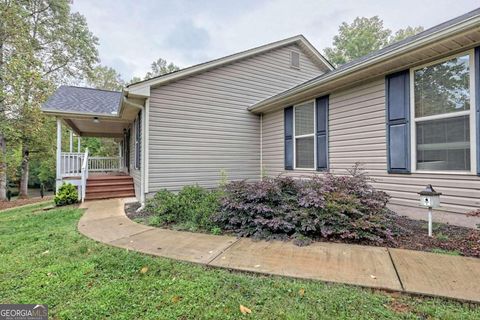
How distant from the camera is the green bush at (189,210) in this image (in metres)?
4.42

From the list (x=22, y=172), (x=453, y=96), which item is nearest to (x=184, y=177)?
(x=453, y=96)

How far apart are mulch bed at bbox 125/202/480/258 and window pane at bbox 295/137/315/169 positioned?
277 cm

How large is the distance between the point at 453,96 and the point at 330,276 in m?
3.65

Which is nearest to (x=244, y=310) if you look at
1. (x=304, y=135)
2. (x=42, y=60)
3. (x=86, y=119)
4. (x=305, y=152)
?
(x=305, y=152)

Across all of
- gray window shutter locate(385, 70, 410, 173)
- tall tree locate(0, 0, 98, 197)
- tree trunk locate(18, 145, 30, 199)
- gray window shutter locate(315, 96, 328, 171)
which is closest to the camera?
gray window shutter locate(385, 70, 410, 173)

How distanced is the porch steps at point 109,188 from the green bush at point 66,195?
0.39 m

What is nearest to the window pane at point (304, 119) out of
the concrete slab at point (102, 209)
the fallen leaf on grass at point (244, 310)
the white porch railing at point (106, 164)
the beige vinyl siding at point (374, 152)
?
the beige vinyl siding at point (374, 152)

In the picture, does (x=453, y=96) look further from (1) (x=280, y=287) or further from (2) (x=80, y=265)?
(2) (x=80, y=265)

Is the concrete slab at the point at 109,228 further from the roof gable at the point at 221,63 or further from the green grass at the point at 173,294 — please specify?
the roof gable at the point at 221,63

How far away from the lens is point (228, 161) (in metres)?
7.81

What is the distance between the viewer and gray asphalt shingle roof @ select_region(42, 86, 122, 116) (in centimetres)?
792

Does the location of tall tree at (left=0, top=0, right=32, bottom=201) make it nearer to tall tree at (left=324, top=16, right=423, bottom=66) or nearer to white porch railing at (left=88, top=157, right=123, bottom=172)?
white porch railing at (left=88, top=157, right=123, bottom=172)

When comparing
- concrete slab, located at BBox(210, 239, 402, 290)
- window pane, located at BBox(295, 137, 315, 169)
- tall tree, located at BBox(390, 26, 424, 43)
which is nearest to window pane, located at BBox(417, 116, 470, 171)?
concrete slab, located at BBox(210, 239, 402, 290)

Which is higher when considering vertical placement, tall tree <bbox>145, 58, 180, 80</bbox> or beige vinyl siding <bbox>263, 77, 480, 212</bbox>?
tall tree <bbox>145, 58, 180, 80</bbox>
